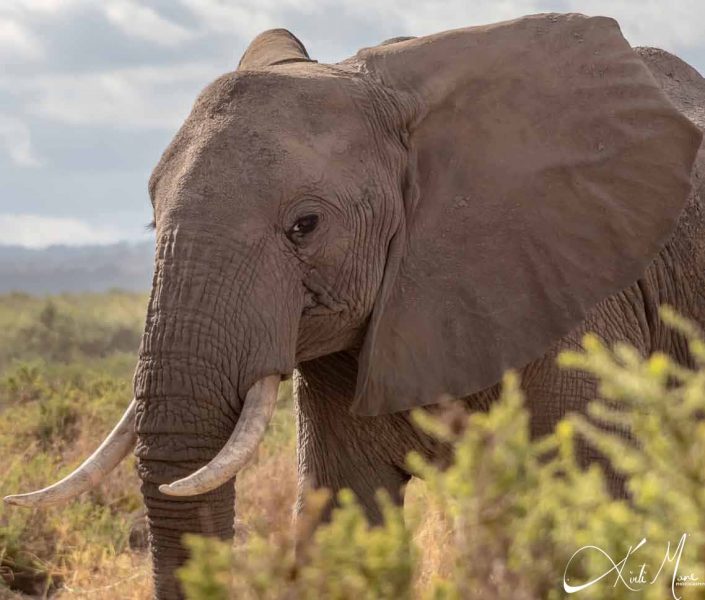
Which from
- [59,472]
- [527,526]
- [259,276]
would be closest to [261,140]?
[259,276]

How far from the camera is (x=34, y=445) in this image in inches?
357

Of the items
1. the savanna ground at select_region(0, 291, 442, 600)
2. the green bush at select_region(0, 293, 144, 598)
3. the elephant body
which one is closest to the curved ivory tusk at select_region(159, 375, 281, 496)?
the savanna ground at select_region(0, 291, 442, 600)

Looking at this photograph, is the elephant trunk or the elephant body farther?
the elephant body

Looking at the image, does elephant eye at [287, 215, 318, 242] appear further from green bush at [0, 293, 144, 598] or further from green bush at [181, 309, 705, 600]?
green bush at [0, 293, 144, 598]

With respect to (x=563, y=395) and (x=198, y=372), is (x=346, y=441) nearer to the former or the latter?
(x=563, y=395)

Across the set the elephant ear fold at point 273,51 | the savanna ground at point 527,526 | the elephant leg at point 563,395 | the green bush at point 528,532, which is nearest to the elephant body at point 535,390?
the elephant leg at point 563,395

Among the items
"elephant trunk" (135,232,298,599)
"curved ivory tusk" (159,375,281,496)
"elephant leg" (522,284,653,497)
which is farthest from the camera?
"elephant leg" (522,284,653,497)

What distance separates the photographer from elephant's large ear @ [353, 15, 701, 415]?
190 inches

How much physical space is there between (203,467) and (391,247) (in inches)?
44.4

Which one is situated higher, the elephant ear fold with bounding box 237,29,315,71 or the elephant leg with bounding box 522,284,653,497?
the elephant ear fold with bounding box 237,29,315,71

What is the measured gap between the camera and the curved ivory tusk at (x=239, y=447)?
3.99 m

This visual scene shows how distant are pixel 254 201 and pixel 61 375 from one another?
9.00 metres

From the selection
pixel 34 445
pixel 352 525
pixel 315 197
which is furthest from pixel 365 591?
pixel 34 445

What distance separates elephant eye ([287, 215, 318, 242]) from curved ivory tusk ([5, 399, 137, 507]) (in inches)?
28.7
